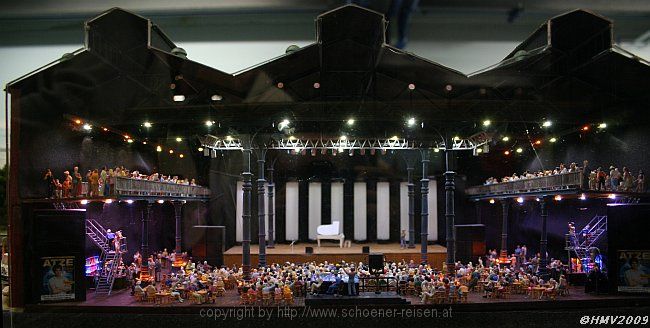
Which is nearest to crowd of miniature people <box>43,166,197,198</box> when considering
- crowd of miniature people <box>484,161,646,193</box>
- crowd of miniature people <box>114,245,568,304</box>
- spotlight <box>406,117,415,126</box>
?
crowd of miniature people <box>114,245,568,304</box>

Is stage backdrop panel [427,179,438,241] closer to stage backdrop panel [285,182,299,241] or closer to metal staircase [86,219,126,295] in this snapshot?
stage backdrop panel [285,182,299,241]

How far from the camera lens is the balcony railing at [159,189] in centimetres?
1586

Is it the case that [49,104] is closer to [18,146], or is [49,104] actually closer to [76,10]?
[18,146]

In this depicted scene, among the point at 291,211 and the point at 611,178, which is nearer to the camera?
the point at 611,178

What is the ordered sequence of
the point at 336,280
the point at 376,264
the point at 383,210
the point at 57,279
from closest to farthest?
the point at 57,279 < the point at 336,280 < the point at 376,264 < the point at 383,210

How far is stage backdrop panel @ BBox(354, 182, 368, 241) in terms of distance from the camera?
1922cm

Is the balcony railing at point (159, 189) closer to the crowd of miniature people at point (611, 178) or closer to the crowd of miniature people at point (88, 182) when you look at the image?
the crowd of miniature people at point (88, 182)

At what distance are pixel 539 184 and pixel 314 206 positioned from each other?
861cm

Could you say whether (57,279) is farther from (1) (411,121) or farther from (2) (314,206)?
(1) (411,121)

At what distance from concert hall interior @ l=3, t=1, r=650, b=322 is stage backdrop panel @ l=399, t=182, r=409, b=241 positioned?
255mm

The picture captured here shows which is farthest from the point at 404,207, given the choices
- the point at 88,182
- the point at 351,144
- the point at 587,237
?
the point at 88,182

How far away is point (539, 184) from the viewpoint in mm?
15539

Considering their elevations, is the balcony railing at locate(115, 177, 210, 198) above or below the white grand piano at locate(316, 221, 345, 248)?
above

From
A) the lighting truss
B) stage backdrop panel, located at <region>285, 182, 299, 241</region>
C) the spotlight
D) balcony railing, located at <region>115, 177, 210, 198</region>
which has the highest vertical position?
the spotlight
